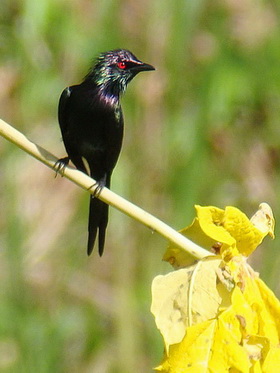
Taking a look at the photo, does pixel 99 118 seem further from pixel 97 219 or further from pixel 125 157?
pixel 125 157

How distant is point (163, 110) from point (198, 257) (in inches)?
109

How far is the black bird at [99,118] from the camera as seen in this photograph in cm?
324

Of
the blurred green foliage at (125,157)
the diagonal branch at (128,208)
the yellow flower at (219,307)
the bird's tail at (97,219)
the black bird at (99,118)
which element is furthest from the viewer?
the blurred green foliage at (125,157)

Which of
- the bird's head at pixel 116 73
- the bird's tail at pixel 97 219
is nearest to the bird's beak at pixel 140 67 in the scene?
the bird's head at pixel 116 73

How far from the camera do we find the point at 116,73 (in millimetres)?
3285

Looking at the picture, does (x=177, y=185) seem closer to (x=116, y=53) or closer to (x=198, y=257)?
(x=116, y=53)

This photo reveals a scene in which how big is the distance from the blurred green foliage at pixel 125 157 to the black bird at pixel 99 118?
2.03 ft

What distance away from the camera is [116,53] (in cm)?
331

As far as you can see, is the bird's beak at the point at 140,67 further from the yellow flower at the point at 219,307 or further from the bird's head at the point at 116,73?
the yellow flower at the point at 219,307

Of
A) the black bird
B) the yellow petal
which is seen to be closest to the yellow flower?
the yellow petal

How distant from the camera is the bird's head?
3252 mm

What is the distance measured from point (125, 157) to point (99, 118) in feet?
3.76

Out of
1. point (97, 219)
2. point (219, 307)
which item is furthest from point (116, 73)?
point (219, 307)

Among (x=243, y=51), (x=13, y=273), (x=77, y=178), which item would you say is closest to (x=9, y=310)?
(x=13, y=273)
